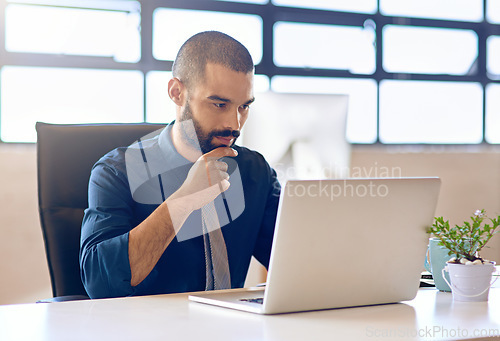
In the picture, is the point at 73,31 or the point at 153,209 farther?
the point at 73,31

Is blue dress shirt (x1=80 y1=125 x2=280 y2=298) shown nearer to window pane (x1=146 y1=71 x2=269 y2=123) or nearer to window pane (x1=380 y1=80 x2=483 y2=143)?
window pane (x1=146 y1=71 x2=269 y2=123)

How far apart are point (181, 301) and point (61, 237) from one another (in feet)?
1.80

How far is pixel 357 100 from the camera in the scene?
151 inches

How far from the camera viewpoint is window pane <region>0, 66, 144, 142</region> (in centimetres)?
313

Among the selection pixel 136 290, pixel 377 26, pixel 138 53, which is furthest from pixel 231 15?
pixel 136 290

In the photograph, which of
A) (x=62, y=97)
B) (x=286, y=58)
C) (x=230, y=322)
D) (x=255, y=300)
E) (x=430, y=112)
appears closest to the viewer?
(x=230, y=322)

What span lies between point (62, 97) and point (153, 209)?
6.07 ft

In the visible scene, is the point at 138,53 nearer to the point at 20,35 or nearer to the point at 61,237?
the point at 20,35

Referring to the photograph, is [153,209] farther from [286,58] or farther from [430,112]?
[430,112]

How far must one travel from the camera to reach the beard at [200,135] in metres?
1.59

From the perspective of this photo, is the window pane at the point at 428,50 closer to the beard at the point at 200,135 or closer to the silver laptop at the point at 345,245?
the beard at the point at 200,135

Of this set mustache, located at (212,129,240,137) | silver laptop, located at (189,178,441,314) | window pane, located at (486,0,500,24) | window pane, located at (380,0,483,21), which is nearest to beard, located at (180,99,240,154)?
mustache, located at (212,129,240,137)

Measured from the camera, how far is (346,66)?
3787 mm

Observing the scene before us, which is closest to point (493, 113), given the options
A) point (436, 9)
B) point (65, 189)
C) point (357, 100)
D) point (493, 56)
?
point (493, 56)
